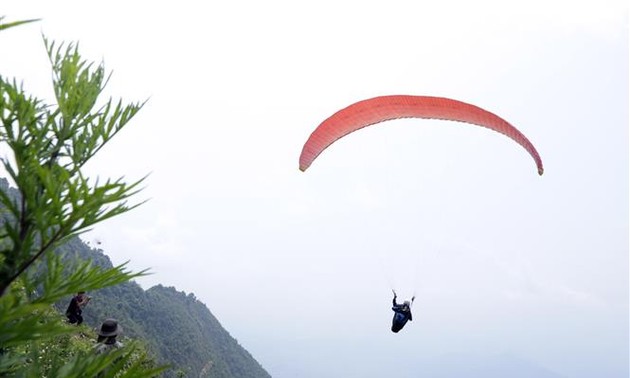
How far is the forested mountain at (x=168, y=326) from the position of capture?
6172cm

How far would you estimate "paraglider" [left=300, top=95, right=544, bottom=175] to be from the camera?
15.5 metres

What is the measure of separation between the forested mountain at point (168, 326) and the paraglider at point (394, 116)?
4618 cm

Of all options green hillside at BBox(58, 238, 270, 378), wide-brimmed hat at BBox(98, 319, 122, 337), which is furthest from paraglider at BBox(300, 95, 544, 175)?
green hillside at BBox(58, 238, 270, 378)

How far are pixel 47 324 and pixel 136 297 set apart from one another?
85.6 m

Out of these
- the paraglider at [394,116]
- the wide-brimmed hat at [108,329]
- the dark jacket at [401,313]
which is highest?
the paraglider at [394,116]

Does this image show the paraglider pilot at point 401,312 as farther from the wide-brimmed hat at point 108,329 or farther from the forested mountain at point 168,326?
the forested mountain at point 168,326

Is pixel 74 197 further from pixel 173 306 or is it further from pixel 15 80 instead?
pixel 173 306

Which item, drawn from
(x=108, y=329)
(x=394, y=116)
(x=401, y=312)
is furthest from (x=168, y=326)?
(x=108, y=329)

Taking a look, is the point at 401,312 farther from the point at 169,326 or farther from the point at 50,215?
the point at 169,326

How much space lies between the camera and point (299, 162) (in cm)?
1520

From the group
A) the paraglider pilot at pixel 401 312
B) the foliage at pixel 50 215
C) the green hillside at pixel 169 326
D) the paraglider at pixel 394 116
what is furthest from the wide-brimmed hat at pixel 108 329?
the green hillside at pixel 169 326

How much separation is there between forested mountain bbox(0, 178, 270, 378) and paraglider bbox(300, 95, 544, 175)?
152ft

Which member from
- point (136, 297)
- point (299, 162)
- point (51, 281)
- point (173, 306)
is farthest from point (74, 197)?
point (173, 306)

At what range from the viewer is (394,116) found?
15930 millimetres
